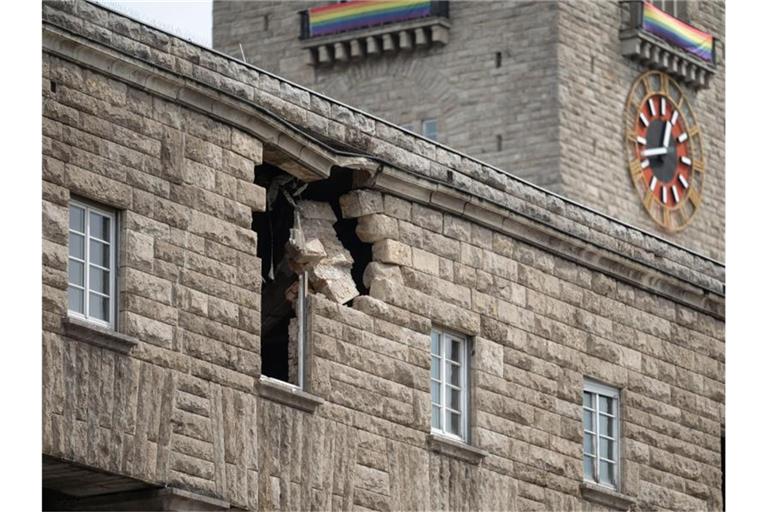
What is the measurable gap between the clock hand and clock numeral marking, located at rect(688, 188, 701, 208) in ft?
3.03

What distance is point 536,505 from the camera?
3328cm

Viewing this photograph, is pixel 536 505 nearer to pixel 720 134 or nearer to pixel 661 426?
pixel 661 426

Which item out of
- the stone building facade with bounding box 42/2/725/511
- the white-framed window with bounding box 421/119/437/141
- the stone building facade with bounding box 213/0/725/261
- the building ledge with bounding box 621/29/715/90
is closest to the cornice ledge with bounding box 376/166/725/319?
the stone building facade with bounding box 42/2/725/511

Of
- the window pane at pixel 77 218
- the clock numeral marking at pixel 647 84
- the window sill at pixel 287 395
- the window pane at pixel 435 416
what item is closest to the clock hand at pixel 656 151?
the clock numeral marking at pixel 647 84

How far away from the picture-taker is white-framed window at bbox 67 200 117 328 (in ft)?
90.7

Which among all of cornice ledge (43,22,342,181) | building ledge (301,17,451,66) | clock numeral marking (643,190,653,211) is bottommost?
cornice ledge (43,22,342,181)

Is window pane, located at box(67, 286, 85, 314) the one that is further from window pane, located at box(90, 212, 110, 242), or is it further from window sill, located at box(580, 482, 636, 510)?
window sill, located at box(580, 482, 636, 510)

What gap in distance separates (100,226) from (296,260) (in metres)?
3.50

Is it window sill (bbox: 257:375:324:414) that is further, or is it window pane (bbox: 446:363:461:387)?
window pane (bbox: 446:363:461:387)

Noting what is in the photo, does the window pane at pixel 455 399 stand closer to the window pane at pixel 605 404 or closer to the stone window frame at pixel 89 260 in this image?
the window pane at pixel 605 404

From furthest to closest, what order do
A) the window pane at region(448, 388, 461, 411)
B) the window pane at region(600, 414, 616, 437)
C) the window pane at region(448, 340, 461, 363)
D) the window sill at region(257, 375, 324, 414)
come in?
1. the window pane at region(600, 414, 616, 437)
2. the window pane at region(448, 340, 461, 363)
3. the window pane at region(448, 388, 461, 411)
4. the window sill at region(257, 375, 324, 414)

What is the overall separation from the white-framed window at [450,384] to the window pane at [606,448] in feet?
9.40

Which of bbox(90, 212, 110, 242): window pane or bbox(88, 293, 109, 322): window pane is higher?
bbox(90, 212, 110, 242): window pane

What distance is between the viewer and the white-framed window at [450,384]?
3238 centimetres
